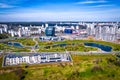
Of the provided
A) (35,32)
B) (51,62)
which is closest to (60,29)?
(35,32)

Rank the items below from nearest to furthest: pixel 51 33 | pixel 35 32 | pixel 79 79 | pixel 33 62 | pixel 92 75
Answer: pixel 79 79 → pixel 92 75 → pixel 33 62 → pixel 51 33 → pixel 35 32

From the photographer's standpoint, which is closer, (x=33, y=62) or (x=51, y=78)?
(x=51, y=78)

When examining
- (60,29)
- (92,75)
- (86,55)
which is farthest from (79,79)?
(60,29)

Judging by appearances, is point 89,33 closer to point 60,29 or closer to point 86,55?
point 60,29

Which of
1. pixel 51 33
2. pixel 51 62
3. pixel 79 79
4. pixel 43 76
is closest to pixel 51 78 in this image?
pixel 43 76

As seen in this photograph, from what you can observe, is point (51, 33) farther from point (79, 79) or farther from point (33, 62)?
point (79, 79)

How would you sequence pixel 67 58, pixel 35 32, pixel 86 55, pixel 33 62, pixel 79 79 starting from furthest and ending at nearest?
pixel 35 32 → pixel 86 55 → pixel 67 58 → pixel 33 62 → pixel 79 79

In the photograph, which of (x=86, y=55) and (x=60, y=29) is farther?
(x=60, y=29)

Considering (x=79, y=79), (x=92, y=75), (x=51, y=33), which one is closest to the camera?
(x=79, y=79)

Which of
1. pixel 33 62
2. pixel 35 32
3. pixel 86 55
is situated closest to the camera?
pixel 33 62
